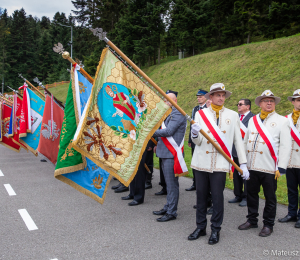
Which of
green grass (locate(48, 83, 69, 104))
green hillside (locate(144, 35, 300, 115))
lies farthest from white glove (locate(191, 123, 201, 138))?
green grass (locate(48, 83, 69, 104))

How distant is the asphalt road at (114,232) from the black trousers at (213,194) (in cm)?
26

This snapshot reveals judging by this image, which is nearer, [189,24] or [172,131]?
[172,131]

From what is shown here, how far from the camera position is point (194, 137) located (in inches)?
146

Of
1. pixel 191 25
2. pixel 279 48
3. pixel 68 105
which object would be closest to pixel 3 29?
pixel 191 25

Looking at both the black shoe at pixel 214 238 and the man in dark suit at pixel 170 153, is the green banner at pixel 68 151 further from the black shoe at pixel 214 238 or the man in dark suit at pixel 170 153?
the black shoe at pixel 214 238

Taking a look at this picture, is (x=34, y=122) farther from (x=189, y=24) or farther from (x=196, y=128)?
(x=189, y=24)

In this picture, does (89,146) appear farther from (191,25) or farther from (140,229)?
(191,25)

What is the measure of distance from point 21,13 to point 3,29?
28.8ft

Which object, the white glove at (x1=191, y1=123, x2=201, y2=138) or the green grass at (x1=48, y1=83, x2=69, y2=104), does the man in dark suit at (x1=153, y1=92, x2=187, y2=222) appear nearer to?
the white glove at (x1=191, y1=123, x2=201, y2=138)

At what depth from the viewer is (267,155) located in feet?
Answer: 12.9

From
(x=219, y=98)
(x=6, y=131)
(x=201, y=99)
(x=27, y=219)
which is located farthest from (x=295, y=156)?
(x=6, y=131)

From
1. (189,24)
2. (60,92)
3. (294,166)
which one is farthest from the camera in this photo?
(60,92)

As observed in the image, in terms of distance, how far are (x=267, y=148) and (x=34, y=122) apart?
6.78m

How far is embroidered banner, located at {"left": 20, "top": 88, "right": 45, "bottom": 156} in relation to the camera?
8.19 metres
